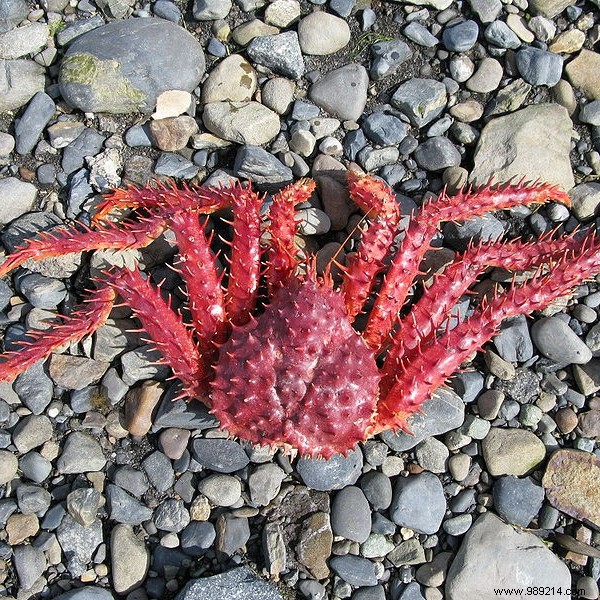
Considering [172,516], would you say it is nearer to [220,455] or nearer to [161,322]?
[220,455]

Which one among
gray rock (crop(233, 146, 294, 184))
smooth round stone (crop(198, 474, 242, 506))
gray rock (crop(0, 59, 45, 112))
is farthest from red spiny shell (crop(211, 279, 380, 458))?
gray rock (crop(0, 59, 45, 112))

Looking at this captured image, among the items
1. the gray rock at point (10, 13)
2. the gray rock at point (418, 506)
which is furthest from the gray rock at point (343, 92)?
the gray rock at point (418, 506)

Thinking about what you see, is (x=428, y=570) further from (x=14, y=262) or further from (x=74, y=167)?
(x=74, y=167)

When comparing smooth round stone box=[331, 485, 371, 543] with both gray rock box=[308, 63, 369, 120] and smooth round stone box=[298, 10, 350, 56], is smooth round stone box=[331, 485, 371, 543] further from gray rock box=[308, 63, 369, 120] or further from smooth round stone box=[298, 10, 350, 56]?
smooth round stone box=[298, 10, 350, 56]

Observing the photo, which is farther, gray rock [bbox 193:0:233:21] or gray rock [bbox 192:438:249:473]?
gray rock [bbox 193:0:233:21]

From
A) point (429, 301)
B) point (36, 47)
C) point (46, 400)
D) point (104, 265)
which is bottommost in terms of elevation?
point (46, 400)

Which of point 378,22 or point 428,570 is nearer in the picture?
point 428,570

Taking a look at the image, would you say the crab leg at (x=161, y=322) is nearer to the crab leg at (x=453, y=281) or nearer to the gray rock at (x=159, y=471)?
the gray rock at (x=159, y=471)

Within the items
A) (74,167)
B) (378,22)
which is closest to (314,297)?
(74,167)
